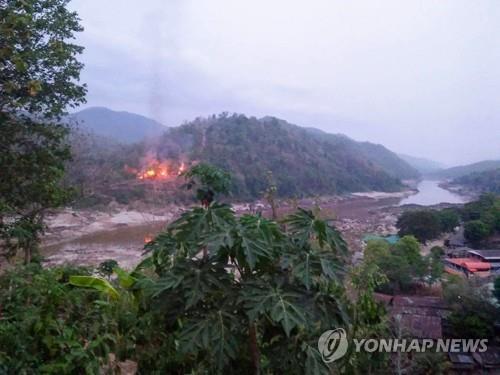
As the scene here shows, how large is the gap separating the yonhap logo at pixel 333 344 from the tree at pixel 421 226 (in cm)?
1389

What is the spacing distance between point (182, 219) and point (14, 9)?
249 centimetres

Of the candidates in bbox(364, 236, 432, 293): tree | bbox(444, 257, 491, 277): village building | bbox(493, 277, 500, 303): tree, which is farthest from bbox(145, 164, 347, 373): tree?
bbox(444, 257, 491, 277): village building

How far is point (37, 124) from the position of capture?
355 cm

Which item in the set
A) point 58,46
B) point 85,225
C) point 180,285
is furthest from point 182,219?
point 85,225

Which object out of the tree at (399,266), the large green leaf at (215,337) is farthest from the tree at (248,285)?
the tree at (399,266)

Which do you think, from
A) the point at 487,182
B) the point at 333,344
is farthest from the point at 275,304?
the point at 487,182

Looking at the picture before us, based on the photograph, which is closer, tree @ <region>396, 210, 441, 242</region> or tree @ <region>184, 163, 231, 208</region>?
tree @ <region>184, 163, 231, 208</region>

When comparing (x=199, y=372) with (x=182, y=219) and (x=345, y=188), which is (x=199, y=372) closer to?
(x=182, y=219)

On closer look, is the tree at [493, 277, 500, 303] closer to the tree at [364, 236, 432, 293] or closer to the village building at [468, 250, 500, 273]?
the tree at [364, 236, 432, 293]

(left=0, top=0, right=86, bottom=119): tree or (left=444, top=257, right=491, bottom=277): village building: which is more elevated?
(left=0, top=0, right=86, bottom=119): tree

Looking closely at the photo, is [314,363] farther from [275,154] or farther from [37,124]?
[275,154]
